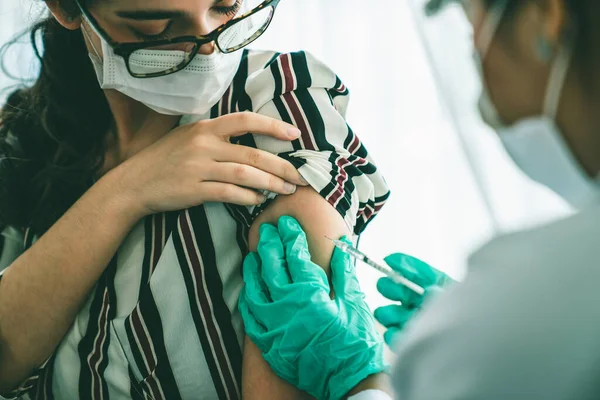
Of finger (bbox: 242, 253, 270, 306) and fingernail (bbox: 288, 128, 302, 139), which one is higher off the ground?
fingernail (bbox: 288, 128, 302, 139)

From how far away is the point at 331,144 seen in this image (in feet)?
3.84

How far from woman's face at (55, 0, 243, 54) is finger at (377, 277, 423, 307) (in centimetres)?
58

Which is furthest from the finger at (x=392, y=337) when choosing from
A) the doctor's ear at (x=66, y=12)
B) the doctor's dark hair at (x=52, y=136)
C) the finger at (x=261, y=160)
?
the doctor's ear at (x=66, y=12)

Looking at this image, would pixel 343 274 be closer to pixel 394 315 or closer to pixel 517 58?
pixel 394 315

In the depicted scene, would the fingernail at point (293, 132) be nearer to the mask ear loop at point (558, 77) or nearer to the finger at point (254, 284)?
the finger at point (254, 284)

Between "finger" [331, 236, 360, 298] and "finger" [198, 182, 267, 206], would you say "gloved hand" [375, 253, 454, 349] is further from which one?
"finger" [198, 182, 267, 206]

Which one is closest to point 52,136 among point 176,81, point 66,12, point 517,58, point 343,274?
point 66,12

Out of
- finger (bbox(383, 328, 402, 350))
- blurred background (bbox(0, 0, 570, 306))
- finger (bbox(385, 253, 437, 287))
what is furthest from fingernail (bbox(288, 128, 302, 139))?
blurred background (bbox(0, 0, 570, 306))

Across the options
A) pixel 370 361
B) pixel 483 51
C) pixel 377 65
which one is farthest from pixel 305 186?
pixel 377 65

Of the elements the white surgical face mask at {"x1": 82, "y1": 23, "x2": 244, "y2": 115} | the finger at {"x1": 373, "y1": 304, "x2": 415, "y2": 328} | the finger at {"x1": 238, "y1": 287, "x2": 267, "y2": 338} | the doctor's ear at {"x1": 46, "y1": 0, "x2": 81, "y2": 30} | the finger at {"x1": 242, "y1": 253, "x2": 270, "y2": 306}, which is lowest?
the finger at {"x1": 373, "y1": 304, "x2": 415, "y2": 328}

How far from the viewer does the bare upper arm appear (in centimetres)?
104

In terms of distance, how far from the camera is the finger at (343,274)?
42.4 inches

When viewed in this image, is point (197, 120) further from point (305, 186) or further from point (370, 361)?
point (370, 361)

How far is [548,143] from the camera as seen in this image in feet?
2.14
